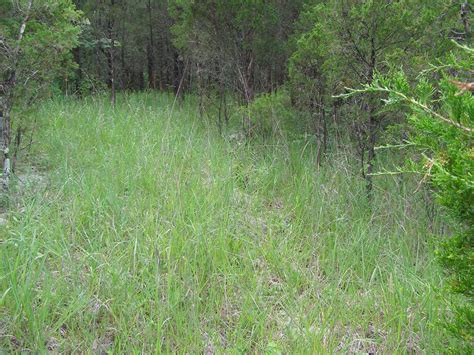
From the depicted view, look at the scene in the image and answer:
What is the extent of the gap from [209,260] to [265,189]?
1714 mm

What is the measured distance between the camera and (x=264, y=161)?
17.1ft

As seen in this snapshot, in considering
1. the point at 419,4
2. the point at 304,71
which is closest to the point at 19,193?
the point at 304,71

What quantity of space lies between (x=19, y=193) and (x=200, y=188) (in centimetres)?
153

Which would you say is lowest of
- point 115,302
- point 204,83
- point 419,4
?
point 115,302

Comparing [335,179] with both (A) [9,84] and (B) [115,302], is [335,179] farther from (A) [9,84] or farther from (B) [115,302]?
(A) [9,84]

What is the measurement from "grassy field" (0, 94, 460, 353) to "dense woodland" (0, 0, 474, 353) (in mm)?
17

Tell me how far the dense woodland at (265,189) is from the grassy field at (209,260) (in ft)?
0.06

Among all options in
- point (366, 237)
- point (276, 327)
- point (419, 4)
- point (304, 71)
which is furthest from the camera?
point (304, 71)

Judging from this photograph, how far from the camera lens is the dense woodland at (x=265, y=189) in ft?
7.76

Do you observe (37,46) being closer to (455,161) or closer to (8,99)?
(8,99)

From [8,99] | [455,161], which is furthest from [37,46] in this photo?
[455,161]

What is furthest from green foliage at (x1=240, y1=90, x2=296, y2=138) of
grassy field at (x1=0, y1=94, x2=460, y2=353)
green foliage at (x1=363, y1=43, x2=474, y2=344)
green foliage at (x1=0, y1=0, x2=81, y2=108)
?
green foliage at (x1=363, y1=43, x2=474, y2=344)

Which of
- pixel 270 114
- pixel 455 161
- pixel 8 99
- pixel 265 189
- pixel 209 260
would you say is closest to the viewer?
pixel 455 161

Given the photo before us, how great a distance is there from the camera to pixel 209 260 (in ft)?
10.1
